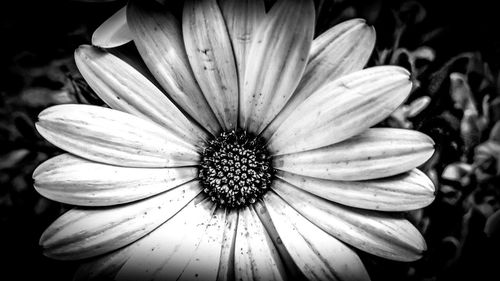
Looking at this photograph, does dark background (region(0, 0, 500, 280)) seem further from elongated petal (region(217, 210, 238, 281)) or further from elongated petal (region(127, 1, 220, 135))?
elongated petal (region(217, 210, 238, 281))

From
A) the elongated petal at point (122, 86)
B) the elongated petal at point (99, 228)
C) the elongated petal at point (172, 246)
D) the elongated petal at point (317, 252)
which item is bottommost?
the elongated petal at point (317, 252)

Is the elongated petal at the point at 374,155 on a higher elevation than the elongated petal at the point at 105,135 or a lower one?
lower

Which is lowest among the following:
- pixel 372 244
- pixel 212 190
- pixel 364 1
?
pixel 372 244

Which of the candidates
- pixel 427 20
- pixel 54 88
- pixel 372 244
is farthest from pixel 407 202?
pixel 54 88

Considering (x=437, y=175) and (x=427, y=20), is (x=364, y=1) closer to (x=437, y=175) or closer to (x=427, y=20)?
(x=427, y=20)

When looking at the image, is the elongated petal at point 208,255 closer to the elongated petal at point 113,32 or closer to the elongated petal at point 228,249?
the elongated petal at point 228,249

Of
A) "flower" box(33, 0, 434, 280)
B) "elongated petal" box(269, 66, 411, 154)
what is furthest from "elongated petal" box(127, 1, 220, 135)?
"elongated petal" box(269, 66, 411, 154)

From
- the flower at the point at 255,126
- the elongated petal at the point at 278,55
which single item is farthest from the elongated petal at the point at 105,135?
the elongated petal at the point at 278,55
